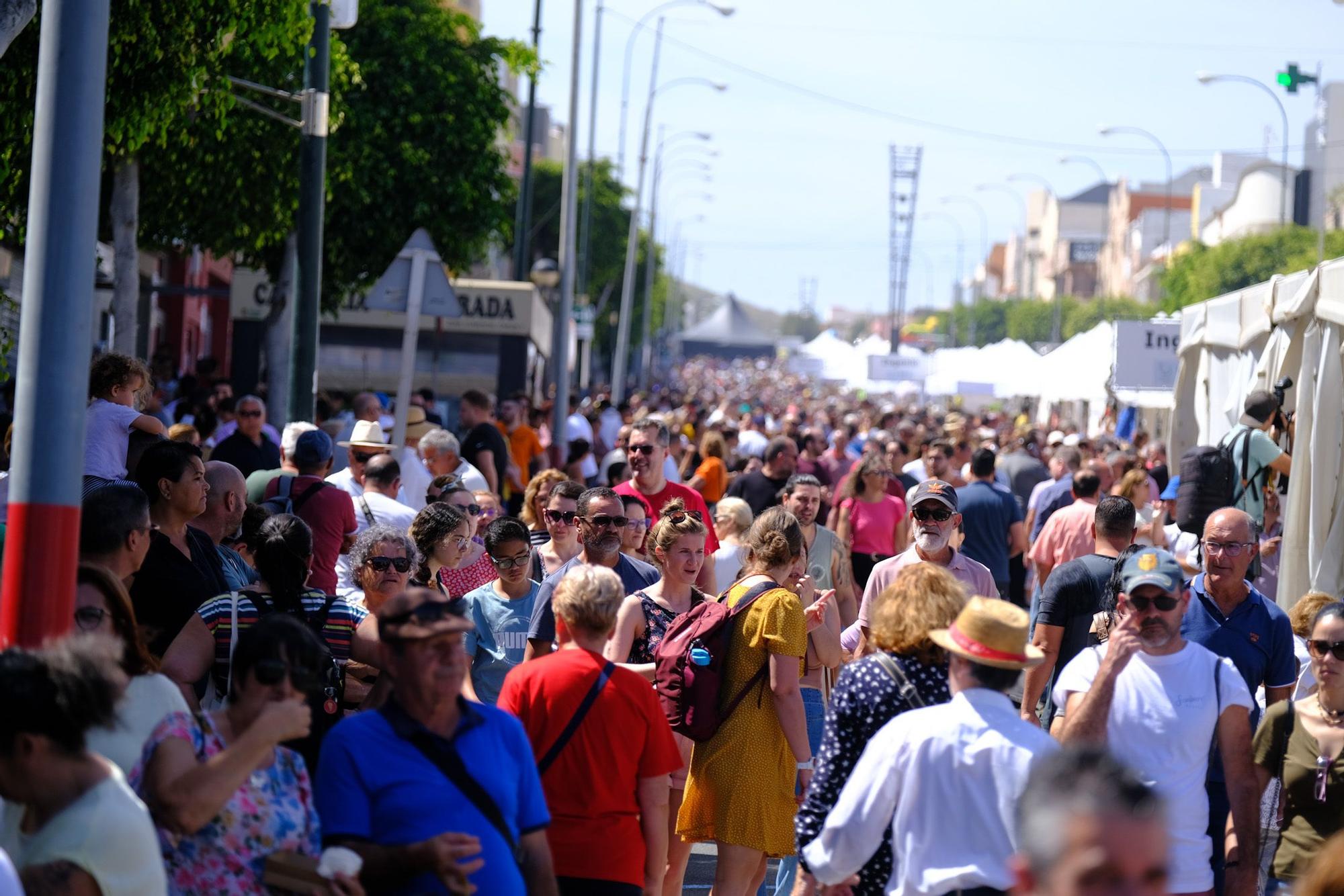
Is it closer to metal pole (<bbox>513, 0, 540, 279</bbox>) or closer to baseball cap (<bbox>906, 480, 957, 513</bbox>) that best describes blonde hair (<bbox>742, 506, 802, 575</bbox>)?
baseball cap (<bbox>906, 480, 957, 513</bbox>)

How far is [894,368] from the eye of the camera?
3769 centimetres

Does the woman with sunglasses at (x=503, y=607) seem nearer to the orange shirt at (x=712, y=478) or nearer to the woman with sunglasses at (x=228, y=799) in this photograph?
the woman with sunglasses at (x=228, y=799)

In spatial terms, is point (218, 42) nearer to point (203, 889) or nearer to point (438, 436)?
point (438, 436)

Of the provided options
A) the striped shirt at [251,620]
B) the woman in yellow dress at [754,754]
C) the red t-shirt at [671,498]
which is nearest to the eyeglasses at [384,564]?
the striped shirt at [251,620]

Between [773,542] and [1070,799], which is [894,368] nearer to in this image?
[773,542]

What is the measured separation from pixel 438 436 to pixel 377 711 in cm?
719

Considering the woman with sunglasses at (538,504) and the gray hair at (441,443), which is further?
the gray hair at (441,443)

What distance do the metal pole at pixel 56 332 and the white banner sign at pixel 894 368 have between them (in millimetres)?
33201

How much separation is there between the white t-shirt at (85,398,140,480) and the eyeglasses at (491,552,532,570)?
2.63 metres

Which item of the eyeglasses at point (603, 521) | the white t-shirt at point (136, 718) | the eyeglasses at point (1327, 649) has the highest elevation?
the eyeglasses at point (603, 521)

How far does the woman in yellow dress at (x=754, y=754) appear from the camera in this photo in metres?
6.35

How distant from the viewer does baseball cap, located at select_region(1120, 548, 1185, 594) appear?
5.29 m

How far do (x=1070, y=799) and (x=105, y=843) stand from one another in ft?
6.25

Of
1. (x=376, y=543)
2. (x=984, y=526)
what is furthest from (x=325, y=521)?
(x=984, y=526)
